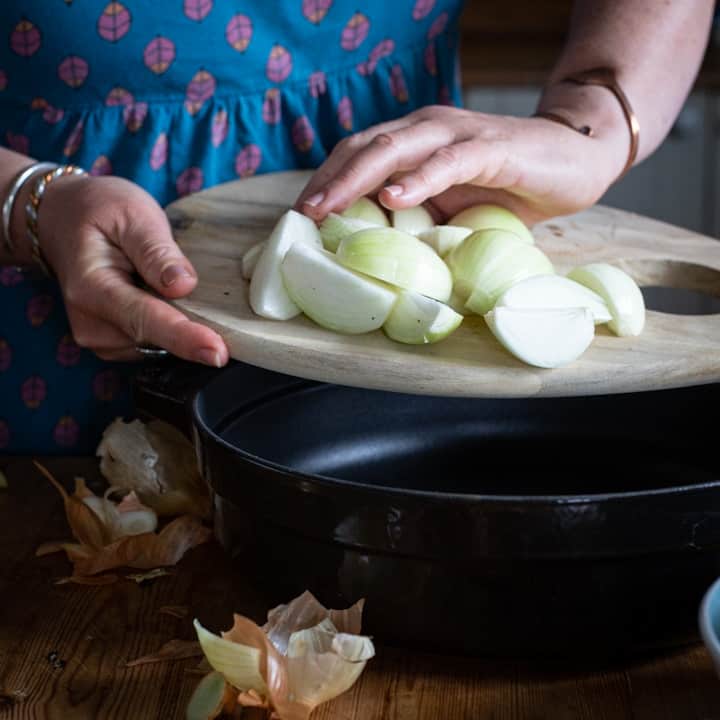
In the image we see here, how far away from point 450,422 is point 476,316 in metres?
0.13

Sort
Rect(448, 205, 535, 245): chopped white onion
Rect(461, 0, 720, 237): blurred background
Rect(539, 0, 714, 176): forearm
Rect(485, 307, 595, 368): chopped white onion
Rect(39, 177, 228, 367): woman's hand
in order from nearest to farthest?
Rect(485, 307, 595, 368): chopped white onion
Rect(39, 177, 228, 367): woman's hand
Rect(448, 205, 535, 245): chopped white onion
Rect(539, 0, 714, 176): forearm
Rect(461, 0, 720, 237): blurred background

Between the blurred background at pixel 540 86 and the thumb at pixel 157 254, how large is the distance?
5.76ft

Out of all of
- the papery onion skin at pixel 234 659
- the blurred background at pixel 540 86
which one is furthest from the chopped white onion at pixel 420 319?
the blurred background at pixel 540 86

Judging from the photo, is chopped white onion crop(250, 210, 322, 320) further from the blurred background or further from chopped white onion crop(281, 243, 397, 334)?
the blurred background

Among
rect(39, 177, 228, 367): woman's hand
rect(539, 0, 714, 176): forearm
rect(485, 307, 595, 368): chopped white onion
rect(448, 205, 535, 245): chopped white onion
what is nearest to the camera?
rect(485, 307, 595, 368): chopped white onion

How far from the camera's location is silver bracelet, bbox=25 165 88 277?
100 centimetres

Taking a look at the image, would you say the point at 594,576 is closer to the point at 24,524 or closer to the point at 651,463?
the point at 651,463

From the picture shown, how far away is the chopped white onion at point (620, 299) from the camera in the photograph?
0.84 m

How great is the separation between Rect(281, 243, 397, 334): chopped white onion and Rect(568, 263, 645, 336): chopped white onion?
0.50 ft

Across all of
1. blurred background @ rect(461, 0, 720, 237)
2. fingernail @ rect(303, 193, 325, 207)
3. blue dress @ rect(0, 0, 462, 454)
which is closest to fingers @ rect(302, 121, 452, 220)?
fingernail @ rect(303, 193, 325, 207)

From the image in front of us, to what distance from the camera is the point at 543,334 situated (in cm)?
78

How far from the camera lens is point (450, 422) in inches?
38.1

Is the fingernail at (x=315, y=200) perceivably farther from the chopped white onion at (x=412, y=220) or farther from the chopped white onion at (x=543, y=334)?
the chopped white onion at (x=543, y=334)

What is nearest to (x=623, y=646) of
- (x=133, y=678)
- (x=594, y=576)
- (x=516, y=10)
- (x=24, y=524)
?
(x=594, y=576)
